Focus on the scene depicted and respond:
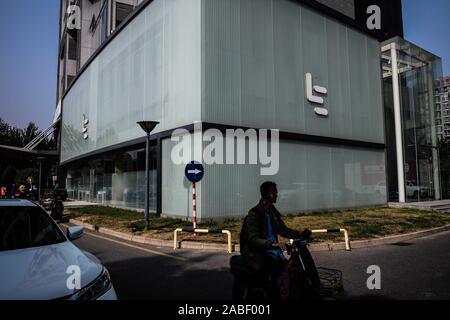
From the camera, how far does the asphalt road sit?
525cm

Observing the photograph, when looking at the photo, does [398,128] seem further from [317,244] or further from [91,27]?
[91,27]

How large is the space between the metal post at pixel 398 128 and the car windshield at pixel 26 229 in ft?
73.0

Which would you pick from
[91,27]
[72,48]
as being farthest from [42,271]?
[72,48]

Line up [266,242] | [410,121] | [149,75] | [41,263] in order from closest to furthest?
[41,263] → [266,242] → [149,75] → [410,121]

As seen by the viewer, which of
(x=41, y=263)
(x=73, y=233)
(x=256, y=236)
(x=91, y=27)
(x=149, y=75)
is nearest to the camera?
(x=41, y=263)

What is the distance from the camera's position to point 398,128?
888 inches

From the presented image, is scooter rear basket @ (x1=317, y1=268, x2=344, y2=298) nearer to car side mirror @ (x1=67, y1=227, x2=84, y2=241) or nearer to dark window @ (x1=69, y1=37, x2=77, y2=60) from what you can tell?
car side mirror @ (x1=67, y1=227, x2=84, y2=241)

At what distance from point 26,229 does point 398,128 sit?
23123mm

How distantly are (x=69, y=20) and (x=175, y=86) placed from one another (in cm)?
4516

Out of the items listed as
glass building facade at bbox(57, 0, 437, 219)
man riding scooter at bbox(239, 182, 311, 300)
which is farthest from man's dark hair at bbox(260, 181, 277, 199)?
glass building facade at bbox(57, 0, 437, 219)

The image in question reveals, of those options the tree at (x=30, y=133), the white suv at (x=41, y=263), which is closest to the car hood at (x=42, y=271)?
the white suv at (x=41, y=263)

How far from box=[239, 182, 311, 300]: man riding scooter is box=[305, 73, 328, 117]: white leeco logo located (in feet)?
48.9

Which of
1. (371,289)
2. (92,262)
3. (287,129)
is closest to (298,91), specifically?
(287,129)

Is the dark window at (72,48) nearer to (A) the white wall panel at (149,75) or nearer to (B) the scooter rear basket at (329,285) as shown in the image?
(A) the white wall panel at (149,75)
